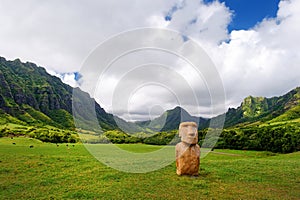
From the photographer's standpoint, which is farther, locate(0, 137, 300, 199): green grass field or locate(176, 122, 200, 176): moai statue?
locate(176, 122, 200, 176): moai statue

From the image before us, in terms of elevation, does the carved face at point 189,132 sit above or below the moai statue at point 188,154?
above

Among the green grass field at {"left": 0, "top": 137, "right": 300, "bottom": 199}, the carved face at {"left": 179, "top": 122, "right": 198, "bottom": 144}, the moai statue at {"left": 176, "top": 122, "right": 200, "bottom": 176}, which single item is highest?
the carved face at {"left": 179, "top": 122, "right": 198, "bottom": 144}

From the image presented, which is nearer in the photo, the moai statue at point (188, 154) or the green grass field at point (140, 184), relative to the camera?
the green grass field at point (140, 184)

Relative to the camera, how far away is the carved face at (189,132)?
18.4 m

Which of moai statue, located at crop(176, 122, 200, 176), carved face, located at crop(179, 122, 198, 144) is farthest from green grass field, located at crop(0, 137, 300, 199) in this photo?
carved face, located at crop(179, 122, 198, 144)

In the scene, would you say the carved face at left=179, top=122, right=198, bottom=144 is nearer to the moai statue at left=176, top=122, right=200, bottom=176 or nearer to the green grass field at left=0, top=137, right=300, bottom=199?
the moai statue at left=176, top=122, right=200, bottom=176

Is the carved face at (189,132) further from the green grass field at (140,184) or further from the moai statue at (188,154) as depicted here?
the green grass field at (140,184)

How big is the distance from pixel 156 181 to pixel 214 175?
5.44m

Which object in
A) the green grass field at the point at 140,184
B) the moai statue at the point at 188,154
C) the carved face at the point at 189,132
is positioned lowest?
the green grass field at the point at 140,184

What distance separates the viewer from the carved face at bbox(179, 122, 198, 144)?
60.4ft

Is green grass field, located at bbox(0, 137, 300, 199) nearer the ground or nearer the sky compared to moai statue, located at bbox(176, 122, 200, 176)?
nearer the ground

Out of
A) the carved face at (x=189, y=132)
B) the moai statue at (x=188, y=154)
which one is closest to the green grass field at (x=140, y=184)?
the moai statue at (x=188, y=154)

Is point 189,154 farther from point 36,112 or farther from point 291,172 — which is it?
point 36,112

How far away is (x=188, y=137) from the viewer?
60.5 feet
